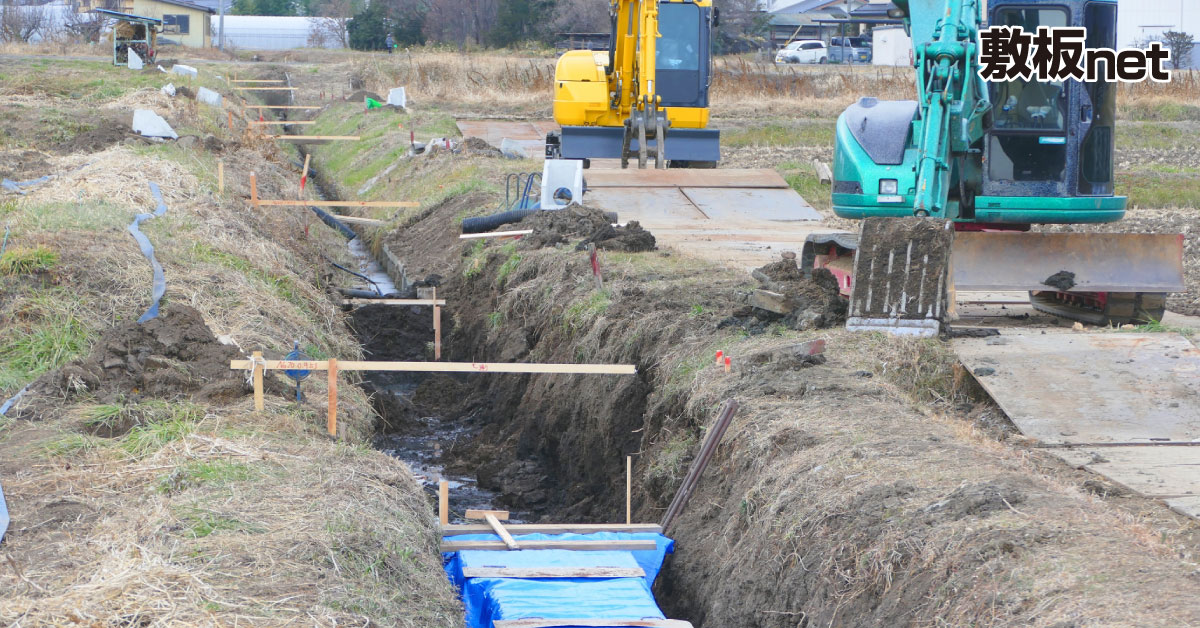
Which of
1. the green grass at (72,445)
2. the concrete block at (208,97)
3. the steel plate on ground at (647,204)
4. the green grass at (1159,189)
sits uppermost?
the concrete block at (208,97)

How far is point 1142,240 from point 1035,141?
1129 mm

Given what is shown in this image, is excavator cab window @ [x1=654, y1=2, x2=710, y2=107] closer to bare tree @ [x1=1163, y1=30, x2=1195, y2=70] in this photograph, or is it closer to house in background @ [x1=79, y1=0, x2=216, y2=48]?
bare tree @ [x1=1163, y1=30, x2=1195, y2=70]

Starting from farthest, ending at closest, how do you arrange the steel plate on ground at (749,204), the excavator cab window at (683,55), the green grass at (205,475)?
the excavator cab window at (683,55), the steel plate on ground at (749,204), the green grass at (205,475)

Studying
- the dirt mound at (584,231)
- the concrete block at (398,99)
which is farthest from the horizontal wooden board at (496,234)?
the concrete block at (398,99)

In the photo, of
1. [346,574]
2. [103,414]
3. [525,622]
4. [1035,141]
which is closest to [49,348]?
[103,414]

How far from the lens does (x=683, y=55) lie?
18609 millimetres

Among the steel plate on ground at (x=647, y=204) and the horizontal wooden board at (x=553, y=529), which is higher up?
the steel plate on ground at (x=647, y=204)

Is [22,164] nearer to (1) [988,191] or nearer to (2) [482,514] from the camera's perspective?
(2) [482,514]

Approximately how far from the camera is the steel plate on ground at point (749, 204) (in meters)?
16.8

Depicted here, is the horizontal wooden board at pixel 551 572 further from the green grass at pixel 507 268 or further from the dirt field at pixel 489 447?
the green grass at pixel 507 268

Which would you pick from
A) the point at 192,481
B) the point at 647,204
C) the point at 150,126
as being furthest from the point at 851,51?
the point at 192,481

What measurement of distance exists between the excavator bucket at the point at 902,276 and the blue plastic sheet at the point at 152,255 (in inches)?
215

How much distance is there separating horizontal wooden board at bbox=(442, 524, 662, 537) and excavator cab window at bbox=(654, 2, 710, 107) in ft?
40.7

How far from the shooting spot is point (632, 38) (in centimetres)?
1756
